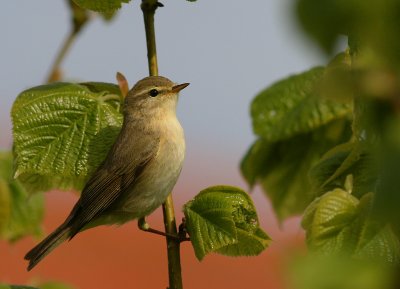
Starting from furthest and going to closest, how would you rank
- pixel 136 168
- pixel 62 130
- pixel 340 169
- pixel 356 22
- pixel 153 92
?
pixel 153 92 < pixel 136 168 < pixel 62 130 < pixel 340 169 < pixel 356 22

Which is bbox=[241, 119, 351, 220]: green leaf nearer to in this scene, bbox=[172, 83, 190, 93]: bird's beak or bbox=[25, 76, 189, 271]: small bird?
bbox=[25, 76, 189, 271]: small bird

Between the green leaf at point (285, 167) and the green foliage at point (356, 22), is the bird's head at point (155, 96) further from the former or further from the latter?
the green foliage at point (356, 22)

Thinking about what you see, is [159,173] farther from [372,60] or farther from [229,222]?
[372,60]

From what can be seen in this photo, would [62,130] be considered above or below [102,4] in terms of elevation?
below

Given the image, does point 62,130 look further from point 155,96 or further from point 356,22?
point 356,22

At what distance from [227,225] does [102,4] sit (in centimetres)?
70

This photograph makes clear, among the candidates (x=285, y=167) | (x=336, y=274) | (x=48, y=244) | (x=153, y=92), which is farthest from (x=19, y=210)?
(x=336, y=274)

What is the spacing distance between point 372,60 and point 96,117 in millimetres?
1728

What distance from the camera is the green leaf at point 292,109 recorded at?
2.39 meters

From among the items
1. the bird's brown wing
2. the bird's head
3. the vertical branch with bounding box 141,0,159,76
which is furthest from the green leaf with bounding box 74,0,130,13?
the bird's head

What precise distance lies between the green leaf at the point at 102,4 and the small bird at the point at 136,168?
109 cm

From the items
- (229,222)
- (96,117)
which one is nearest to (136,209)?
(96,117)

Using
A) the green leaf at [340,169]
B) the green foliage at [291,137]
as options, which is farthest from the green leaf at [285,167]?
the green leaf at [340,169]

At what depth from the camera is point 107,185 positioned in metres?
3.35
